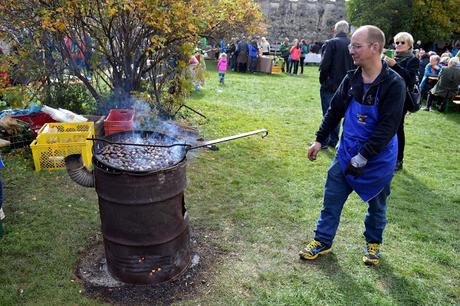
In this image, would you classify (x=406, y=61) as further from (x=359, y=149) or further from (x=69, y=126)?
(x=69, y=126)

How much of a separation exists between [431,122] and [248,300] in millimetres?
8553

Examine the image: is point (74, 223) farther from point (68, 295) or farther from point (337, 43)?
point (337, 43)

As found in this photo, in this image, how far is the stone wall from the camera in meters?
28.9

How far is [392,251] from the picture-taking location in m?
3.91

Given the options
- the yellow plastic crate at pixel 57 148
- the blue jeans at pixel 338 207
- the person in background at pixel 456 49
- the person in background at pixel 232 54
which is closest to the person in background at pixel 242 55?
the person in background at pixel 232 54

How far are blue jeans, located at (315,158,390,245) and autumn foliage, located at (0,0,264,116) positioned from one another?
134 inches

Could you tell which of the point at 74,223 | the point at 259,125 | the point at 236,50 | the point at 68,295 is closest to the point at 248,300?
the point at 68,295

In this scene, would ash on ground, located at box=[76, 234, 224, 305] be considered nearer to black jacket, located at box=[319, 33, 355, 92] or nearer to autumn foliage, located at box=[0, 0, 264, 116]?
autumn foliage, located at box=[0, 0, 264, 116]

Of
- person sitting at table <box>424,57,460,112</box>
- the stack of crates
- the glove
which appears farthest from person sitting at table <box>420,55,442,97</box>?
the stack of crates

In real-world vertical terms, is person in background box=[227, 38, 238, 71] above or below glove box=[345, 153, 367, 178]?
below

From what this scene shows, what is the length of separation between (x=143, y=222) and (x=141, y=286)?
0.63 meters

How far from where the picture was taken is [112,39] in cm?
624

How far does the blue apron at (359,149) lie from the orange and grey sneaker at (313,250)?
0.71 metres

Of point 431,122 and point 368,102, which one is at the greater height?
point 368,102
